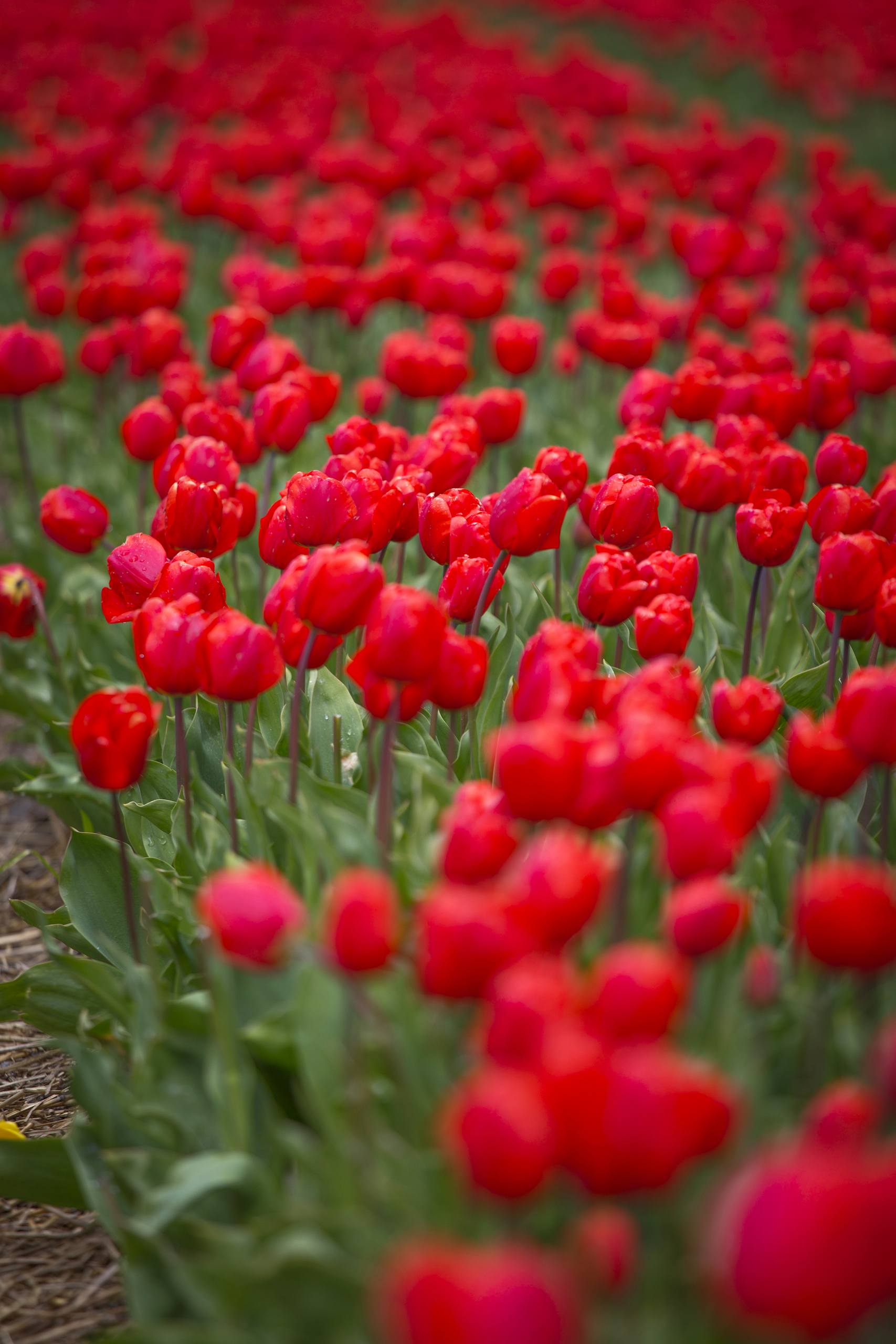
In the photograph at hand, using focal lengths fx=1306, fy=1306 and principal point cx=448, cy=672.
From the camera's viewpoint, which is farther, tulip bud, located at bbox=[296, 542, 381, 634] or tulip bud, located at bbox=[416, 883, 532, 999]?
tulip bud, located at bbox=[296, 542, 381, 634]

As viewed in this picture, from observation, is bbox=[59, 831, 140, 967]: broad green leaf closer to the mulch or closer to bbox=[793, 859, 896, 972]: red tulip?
the mulch

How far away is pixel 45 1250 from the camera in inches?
71.9

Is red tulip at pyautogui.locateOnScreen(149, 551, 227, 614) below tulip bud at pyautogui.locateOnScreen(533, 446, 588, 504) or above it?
above

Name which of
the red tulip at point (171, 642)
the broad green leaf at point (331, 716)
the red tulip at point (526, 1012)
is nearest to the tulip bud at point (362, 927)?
the red tulip at point (526, 1012)

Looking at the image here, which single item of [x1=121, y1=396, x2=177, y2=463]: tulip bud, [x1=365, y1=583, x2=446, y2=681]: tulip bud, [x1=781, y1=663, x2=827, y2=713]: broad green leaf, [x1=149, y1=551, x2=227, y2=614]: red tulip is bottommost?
[x1=781, y1=663, x2=827, y2=713]: broad green leaf

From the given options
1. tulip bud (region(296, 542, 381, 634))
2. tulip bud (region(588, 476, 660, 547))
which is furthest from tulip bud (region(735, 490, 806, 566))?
tulip bud (region(296, 542, 381, 634))

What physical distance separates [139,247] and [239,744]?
98.0 inches

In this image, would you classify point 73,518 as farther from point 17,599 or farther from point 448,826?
point 448,826

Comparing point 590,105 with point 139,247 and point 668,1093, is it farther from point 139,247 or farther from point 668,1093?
point 668,1093

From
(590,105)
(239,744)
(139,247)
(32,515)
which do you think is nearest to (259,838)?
(239,744)

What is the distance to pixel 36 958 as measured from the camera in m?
2.53

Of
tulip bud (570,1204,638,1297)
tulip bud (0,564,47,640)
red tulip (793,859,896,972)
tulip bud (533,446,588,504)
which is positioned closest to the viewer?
tulip bud (570,1204,638,1297)

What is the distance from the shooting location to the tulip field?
3.39 ft

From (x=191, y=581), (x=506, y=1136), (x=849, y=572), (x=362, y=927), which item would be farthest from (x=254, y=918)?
(x=849, y=572)
